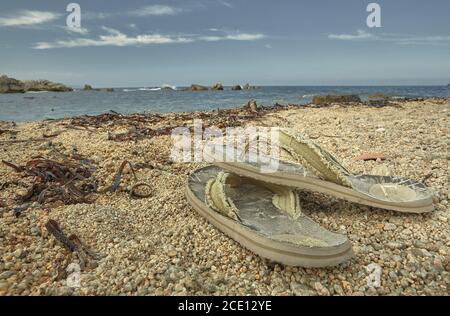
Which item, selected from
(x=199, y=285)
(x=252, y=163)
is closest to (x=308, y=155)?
(x=252, y=163)

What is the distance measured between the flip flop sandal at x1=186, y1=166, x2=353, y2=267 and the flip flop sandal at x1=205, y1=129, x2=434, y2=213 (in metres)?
0.17

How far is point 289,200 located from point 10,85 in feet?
172

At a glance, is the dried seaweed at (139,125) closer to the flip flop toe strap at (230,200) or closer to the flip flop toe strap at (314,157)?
the flip flop toe strap at (230,200)

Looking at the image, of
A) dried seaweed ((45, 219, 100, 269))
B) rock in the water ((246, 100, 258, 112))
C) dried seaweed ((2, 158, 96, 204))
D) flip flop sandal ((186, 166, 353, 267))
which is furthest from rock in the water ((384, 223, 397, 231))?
rock in the water ((246, 100, 258, 112))

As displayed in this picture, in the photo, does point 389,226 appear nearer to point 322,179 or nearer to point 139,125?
point 322,179

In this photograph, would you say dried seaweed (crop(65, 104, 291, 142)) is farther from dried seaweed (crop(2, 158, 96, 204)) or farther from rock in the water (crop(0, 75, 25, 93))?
rock in the water (crop(0, 75, 25, 93))

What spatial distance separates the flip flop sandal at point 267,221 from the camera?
5.15ft

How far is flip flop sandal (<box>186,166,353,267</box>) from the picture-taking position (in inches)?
61.7

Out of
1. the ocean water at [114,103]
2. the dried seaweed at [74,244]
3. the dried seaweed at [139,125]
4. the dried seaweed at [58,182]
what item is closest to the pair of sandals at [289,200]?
the dried seaweed at [74,244]

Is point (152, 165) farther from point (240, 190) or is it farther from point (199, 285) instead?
point (199, 285)

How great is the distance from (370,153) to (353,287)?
8.74 feet

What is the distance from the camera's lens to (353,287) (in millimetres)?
1581

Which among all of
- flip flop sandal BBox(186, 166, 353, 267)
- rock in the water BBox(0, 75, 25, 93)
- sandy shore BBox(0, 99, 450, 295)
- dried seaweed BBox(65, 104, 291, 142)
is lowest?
sandy shore BBox(0, 99, 450, 295)

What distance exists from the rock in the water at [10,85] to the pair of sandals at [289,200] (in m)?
49.9
